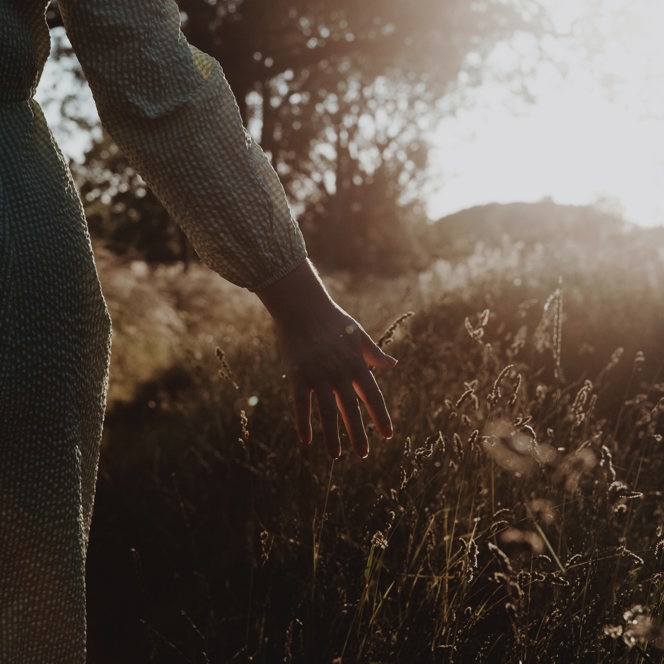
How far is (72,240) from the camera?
0.91 meters

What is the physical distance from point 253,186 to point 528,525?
1.75m

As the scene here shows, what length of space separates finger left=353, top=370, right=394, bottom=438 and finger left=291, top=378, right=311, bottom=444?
0.25 ft

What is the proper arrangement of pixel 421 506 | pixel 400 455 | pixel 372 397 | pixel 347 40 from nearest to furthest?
pixel 372 397
pixel 421 506
pixel 400 455
pixel 347 40

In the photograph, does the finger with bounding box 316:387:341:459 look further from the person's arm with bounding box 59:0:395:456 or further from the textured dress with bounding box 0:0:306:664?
the textured dress with bounding box 0:0:306:664

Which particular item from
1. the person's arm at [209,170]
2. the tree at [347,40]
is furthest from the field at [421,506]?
the tree at [347,40]

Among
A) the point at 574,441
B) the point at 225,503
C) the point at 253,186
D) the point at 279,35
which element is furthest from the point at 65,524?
the point at 279,35

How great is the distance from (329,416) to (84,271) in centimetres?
40

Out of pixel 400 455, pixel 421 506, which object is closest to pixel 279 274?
pixel 421 506

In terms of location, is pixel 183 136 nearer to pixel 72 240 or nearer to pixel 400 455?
pixel 72 240

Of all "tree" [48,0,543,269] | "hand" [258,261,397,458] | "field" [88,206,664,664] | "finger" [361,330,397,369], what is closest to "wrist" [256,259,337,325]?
"hand" [258,261,397,458]

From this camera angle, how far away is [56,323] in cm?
87

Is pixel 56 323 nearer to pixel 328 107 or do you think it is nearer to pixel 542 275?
pixel 542 275

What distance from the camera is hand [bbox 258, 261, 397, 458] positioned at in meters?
0.97

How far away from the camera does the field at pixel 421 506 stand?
1749 mm
